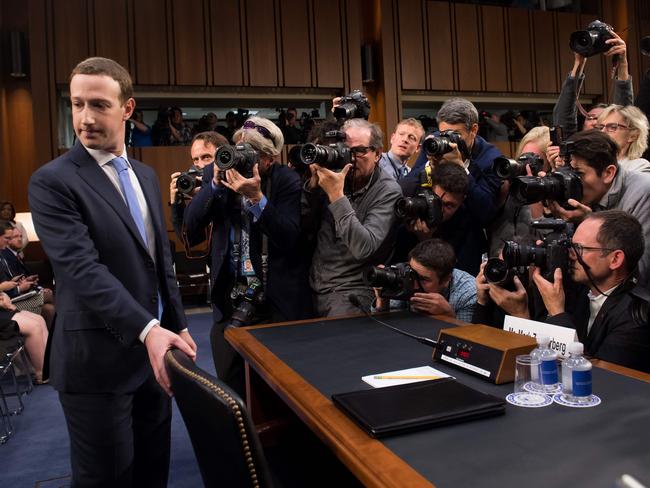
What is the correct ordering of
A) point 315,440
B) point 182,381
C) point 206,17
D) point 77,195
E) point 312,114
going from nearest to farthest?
point 182,381
point 77,195
point 315,440
point 206,17
point 312,114

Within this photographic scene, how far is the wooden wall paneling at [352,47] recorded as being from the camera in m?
7.78

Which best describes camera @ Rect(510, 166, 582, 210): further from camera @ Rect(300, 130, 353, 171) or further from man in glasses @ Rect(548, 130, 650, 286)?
camera @ Rect(300, 130, 353, 171)

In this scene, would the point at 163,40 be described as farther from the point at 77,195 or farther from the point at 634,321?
the point at 634,321

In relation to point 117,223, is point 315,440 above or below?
below

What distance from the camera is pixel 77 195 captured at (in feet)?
4.67

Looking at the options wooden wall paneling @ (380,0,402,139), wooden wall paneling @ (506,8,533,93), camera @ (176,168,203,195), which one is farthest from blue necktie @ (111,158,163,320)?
wooden wall paneling @ (506,8,533,93)

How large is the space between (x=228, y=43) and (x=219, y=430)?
7091mm

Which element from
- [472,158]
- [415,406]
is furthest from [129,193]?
[472,158]

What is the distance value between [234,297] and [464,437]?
4.45ft

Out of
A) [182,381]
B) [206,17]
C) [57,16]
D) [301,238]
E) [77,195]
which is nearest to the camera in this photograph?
[182,381]

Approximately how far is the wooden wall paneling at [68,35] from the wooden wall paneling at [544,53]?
608 centimetres

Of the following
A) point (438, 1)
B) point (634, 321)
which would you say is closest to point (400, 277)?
point (634, 321)

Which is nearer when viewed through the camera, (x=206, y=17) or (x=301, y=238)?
(x=301, y=238)

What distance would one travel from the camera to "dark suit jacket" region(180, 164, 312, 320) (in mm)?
2193
